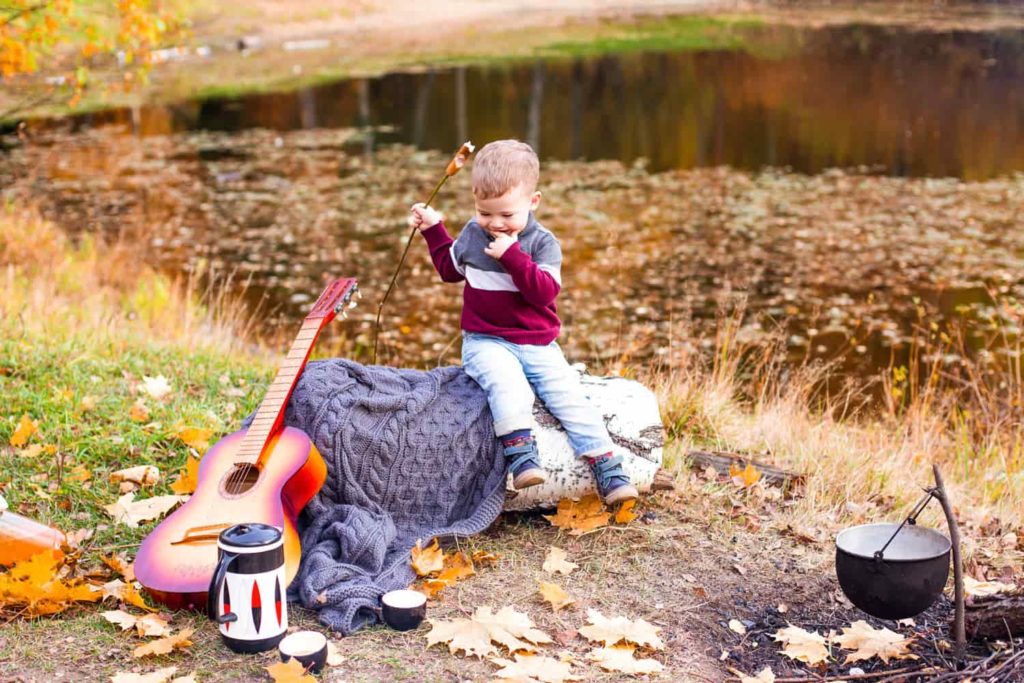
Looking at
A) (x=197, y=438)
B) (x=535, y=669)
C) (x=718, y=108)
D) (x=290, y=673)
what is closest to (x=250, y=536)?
(x=290, y=673)

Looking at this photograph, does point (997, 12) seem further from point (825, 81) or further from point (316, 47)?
point (316, 47)

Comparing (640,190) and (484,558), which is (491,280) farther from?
(640,190)

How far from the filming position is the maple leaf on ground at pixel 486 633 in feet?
12.0

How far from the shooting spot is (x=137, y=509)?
4508mm

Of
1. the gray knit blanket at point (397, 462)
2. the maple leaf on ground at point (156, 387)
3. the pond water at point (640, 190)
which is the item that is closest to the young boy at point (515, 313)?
A: the gray knit blanket at point (397, 462)

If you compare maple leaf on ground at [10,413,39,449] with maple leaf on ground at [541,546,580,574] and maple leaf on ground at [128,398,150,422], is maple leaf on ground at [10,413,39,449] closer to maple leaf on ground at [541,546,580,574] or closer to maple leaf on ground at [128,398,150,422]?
maple leaf on ground at [128,398,150,422]

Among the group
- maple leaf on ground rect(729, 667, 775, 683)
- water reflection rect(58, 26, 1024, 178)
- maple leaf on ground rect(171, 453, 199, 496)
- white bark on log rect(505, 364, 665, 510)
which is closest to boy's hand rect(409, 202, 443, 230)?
white bark on log rect(505, 364, 665, 510)

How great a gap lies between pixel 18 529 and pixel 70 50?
22.8 meters

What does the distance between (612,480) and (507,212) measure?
1.15m

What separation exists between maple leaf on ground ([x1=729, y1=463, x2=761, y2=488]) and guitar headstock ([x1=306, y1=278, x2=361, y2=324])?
1.94m

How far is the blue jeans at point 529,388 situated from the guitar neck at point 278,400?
668mm

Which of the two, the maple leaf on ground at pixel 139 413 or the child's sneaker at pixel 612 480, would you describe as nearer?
the child's sneaker at pixel 612 480

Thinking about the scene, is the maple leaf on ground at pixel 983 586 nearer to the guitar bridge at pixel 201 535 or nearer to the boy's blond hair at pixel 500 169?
the boy's blond hair at pixel 500 169

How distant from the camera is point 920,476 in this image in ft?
18.4
